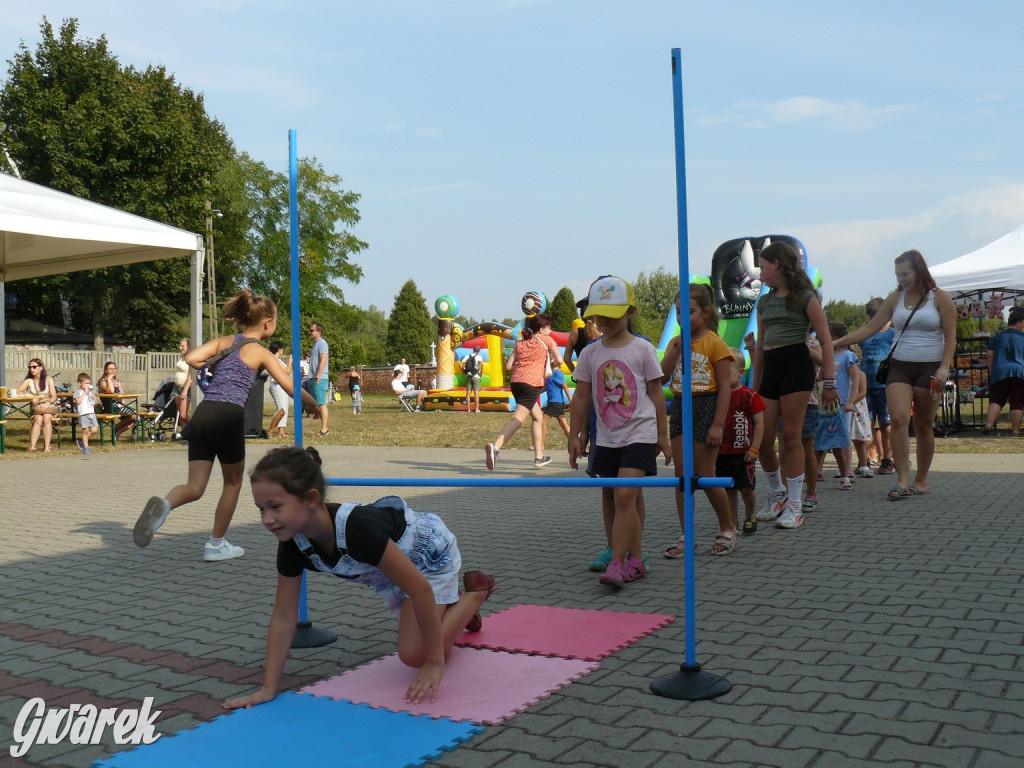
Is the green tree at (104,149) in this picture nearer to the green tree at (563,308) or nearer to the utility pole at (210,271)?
the utility pole at (210,271)

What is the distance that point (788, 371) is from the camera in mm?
6996

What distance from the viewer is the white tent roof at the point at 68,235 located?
13328 millimetres

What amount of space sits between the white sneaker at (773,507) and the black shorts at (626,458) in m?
2.48

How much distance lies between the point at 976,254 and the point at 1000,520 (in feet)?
39.8

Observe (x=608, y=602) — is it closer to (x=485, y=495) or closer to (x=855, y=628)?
(x=855, y=628)

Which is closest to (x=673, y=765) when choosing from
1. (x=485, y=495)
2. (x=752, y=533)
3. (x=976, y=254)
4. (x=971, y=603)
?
(x=971, y=603)

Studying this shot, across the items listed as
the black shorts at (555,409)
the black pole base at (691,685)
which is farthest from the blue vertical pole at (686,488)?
the black shorts at (555,409)

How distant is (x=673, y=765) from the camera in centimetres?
288

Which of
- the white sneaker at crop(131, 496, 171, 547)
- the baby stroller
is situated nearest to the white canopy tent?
the baby stroller

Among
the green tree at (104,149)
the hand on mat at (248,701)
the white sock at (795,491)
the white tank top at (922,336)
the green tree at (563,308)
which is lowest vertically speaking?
the hand on mat at (248,701)

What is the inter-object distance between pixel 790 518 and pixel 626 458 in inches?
87.7

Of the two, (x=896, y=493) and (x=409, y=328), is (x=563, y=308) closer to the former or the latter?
(x=409, y=328)

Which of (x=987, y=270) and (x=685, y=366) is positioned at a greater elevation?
(x=987, y=270)

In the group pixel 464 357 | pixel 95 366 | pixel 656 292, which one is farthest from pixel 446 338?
pixel 656 292
